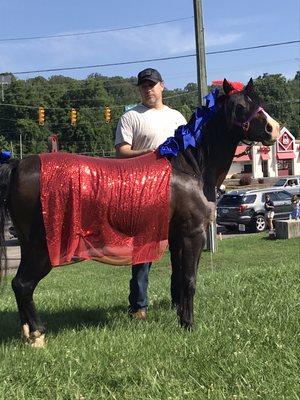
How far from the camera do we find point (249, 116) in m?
4.62

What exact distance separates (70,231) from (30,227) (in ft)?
1.05

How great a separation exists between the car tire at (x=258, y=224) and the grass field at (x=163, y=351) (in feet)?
61.8

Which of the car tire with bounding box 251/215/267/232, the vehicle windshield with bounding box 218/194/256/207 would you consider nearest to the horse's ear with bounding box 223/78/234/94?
the vehicle windshield with bounding box 218/194/256/207

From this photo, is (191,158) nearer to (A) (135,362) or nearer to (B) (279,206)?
(A) (135,362)

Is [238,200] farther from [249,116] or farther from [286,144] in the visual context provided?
[286,144]

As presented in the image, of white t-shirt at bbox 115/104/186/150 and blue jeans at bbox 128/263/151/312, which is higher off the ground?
white t-shirt at bbox 115/104/186/150

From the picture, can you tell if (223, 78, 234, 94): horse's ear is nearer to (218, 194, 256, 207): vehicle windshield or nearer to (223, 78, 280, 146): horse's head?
(223, 78, 280, 146): horse's head

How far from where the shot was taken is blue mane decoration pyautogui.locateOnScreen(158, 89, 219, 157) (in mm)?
4723

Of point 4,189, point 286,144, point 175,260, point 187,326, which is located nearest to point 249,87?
point 175,260

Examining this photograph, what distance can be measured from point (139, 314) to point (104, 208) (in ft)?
4.97

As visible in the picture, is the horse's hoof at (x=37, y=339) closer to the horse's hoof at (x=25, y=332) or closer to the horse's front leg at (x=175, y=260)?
the horse's hoof at (x=25, y=332)

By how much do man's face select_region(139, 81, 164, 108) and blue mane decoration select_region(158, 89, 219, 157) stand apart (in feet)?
1.99

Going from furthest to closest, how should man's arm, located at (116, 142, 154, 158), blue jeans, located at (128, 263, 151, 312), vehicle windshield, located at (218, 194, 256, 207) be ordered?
vehicle windshield, located at (218, 194, 256, 207) → blue jeans, located at (128, 263, 151, 312) → man's arm, located at (116, 142, 154, 158)

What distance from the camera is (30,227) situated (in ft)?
14.0
